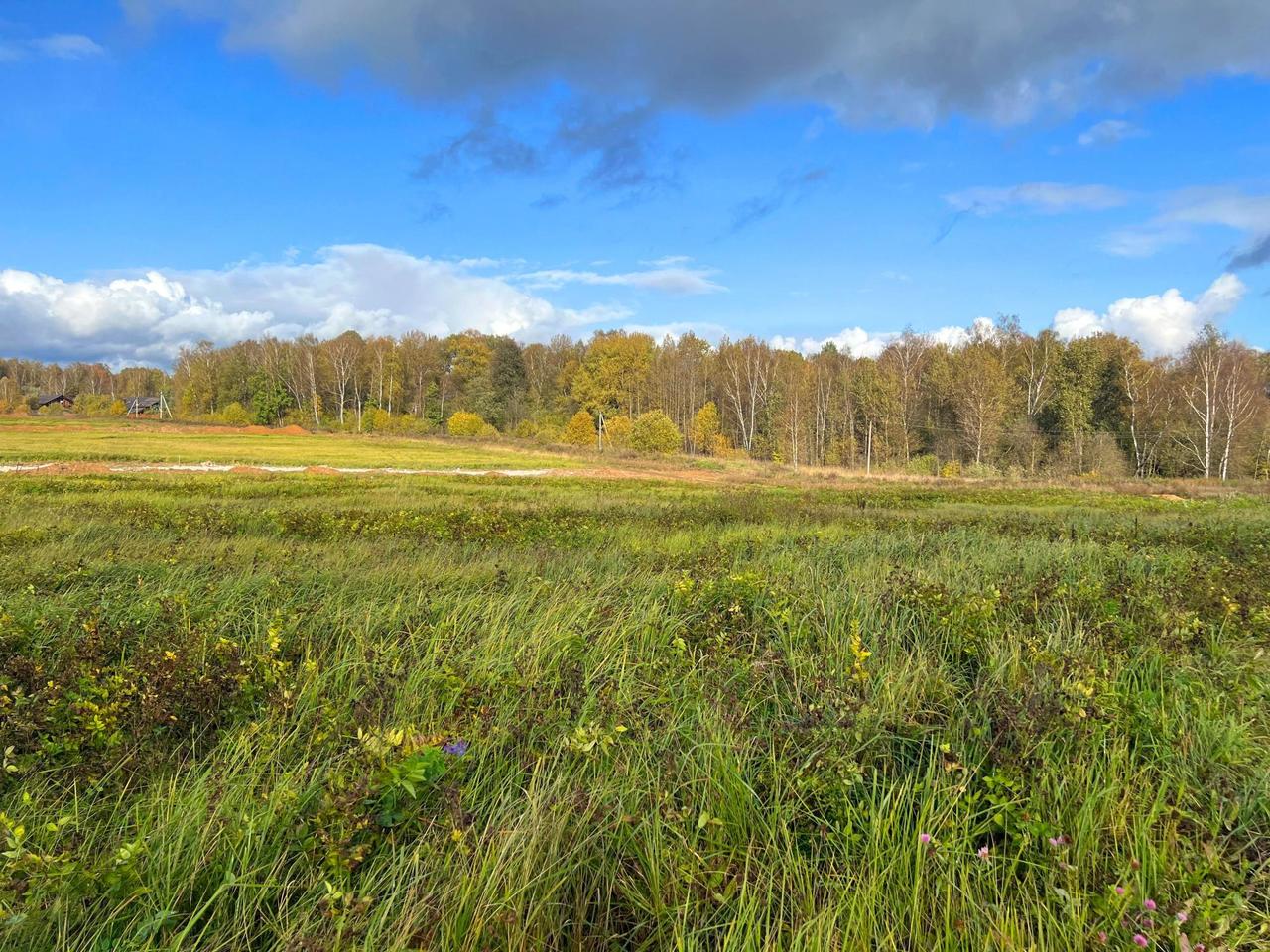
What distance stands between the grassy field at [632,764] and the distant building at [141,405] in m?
134

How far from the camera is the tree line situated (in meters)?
53.6

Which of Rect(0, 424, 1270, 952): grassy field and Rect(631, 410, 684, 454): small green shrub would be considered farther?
Rect(631, 410, 684, 454): small green shrub

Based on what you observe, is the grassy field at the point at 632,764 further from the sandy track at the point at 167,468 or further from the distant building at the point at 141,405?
the distant building at the point at 141,405

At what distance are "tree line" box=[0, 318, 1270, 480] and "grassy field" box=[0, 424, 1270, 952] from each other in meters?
53.2

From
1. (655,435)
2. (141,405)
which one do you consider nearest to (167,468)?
(655,435)

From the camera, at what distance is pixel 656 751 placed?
3627 millimetres

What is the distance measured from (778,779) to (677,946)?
100 centimetres

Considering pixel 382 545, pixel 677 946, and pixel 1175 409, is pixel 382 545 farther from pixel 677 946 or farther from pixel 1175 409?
pixel 1175 409

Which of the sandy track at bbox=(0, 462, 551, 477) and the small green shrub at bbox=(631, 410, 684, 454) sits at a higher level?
the small green shrub at bbox=(631, 410, 684, 454)

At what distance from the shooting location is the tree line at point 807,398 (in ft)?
176

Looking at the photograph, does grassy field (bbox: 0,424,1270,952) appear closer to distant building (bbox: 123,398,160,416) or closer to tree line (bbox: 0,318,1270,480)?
tree line (bbox: 0,318,1270,480)

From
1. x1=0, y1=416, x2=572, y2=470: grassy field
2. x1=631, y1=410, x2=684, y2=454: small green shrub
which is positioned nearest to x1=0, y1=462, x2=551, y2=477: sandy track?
x1=0, y1=416, x2=572, y2=470: grassy field

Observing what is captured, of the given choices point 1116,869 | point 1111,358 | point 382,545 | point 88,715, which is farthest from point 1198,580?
point 1111,358

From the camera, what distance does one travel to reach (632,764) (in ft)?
11.4
